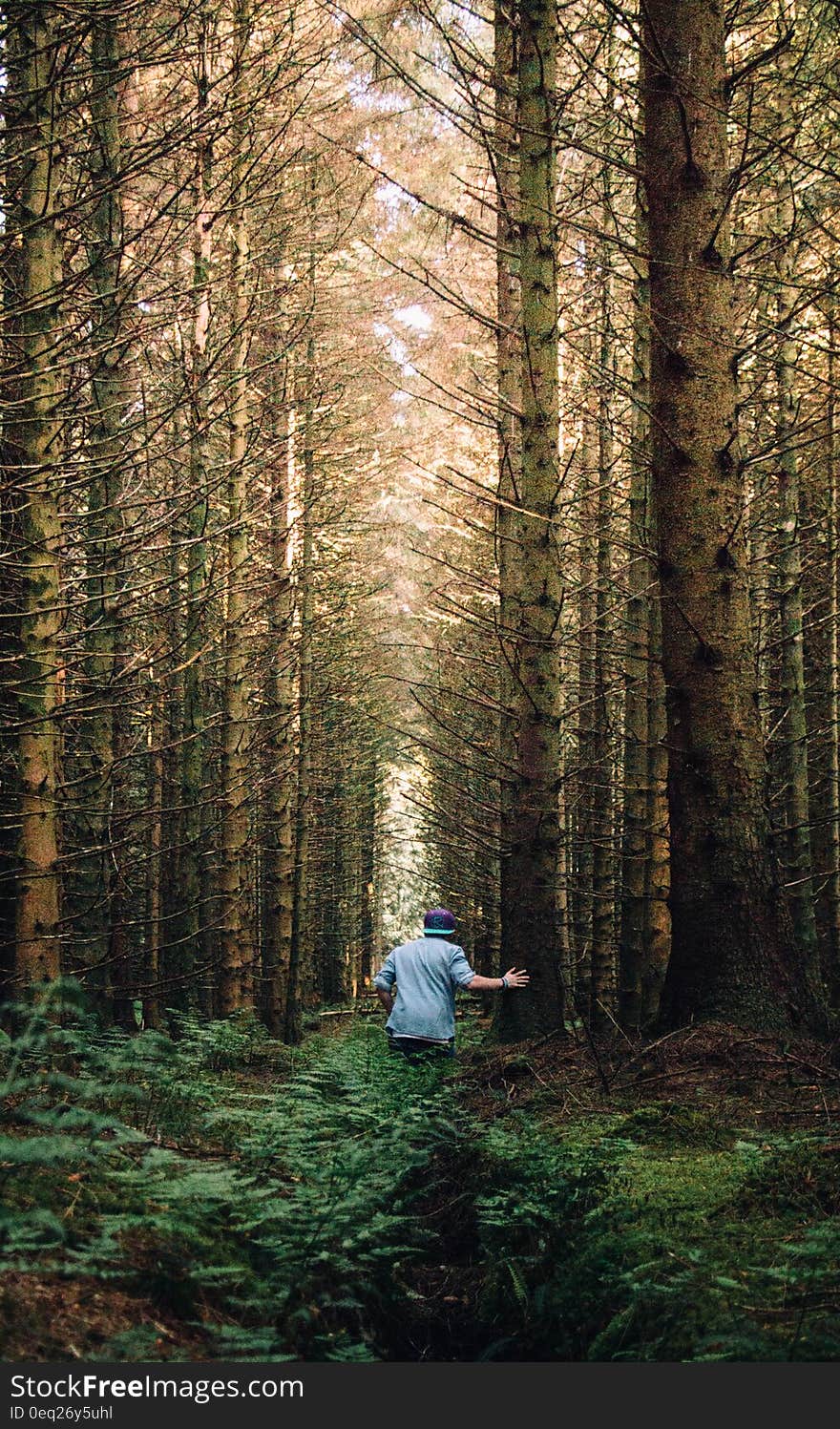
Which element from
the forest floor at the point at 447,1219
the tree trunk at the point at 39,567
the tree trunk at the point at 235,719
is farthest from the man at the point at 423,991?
the tree trunk at the point at 235,719

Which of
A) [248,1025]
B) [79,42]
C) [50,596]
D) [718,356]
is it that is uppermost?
[79,42]

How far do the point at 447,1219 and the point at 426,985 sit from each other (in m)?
2.96

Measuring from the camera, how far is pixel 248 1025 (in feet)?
32.3

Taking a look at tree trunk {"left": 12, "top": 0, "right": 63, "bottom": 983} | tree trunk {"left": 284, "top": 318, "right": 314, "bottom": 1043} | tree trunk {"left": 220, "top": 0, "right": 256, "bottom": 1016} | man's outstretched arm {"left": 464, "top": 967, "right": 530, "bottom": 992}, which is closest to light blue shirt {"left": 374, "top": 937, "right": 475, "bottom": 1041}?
man's outstretched arm {"left": 464, "top": 967, "right": 530, "bottom": 992}

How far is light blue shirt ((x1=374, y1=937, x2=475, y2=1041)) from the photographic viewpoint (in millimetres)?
7094

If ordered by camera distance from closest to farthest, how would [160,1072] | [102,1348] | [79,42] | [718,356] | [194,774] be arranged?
[102,1348]
[79,42]
[718,356]
[160,1072]
[194,774]

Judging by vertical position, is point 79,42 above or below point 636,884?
above

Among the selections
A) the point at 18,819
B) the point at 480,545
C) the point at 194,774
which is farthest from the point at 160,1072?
the point at 480,545

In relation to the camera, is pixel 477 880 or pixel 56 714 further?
pixel 477 880

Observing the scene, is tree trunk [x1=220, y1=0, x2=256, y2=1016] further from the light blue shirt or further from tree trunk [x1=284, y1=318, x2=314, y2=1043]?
the light blue shirt

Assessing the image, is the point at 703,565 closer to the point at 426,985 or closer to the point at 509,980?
the point at 509,980

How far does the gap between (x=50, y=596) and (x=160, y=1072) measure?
2.72m

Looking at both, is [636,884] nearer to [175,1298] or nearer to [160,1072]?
[160,1072]

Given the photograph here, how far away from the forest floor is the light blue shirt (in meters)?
1.87
